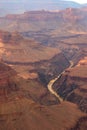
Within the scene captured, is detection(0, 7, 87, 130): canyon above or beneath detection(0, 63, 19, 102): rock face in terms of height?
beneath

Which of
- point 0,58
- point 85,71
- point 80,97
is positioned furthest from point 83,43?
point 80,97

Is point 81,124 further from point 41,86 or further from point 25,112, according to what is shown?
point 41,86

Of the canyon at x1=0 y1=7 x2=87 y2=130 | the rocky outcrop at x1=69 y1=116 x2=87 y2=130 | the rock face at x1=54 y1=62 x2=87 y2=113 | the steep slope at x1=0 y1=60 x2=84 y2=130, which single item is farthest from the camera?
the rock face at x1=54 y1=62 x2=87 y2=113

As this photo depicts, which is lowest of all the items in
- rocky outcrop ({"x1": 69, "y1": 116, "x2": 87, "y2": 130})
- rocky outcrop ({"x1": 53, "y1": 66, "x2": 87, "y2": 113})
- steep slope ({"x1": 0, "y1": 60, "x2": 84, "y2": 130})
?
rocky outcrop ({"x1": 53, "y1": 66, "x2": 87, "y2": 113})

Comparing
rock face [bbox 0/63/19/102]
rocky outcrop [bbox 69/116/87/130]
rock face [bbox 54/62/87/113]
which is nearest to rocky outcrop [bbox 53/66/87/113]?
rock face [bbox 54/62/87/113]

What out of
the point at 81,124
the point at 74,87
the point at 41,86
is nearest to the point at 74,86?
the point at 74,87

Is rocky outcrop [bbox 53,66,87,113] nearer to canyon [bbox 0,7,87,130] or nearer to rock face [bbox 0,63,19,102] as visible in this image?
canyon [bbox 0,7,87,130]

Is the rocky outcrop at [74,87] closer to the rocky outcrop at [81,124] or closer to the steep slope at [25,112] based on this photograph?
the steep slope at [25,112]

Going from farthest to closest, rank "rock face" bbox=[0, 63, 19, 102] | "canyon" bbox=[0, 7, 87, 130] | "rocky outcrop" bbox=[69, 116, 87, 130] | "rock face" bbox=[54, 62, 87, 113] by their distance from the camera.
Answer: "rock face" bbox=[54, 62, 87, 113], "rock face" bbox=[0, 63, 19, 102], "rocky outcrop" bbox=[69, 116, 87, 130], "canyon" bbox=[0, 7, 87, 130]

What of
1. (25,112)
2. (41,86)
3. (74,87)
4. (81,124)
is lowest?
(74,87)

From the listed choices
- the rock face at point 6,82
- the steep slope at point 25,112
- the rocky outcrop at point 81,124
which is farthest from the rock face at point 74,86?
the rock face at point 6,82
